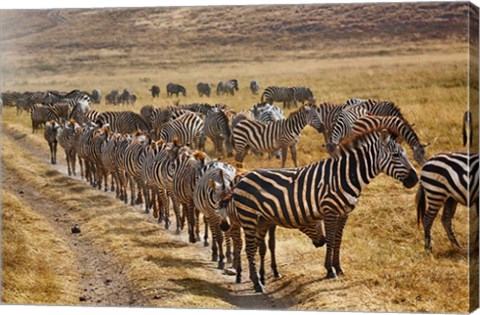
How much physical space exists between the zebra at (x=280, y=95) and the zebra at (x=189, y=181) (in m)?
1.02

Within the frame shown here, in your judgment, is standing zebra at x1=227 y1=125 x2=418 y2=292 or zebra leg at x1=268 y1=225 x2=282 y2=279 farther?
zebra leg at x1=268 y1=225 x2=282 y2=279

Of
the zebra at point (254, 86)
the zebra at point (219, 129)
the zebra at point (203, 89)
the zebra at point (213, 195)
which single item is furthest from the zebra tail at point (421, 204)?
the zebra at point (203, 89)

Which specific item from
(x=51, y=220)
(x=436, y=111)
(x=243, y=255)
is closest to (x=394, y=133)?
(x=436, y=111)

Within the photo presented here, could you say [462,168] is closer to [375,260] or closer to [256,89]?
[375,260]

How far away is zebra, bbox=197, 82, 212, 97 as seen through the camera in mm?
11789

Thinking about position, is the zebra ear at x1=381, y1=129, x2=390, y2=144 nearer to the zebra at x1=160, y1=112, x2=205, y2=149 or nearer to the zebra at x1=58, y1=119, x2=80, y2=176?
the zebra at x1=160, y1=112, x2=205, y2=149

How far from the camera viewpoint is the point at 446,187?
10.7 m

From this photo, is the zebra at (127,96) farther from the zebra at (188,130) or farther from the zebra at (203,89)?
the zebra at (203,89)

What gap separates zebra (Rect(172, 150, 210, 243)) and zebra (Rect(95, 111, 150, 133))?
2.43 feet

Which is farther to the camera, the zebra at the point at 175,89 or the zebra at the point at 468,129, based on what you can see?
the zebra at the point at 175,89

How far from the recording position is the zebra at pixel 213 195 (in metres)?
11.5

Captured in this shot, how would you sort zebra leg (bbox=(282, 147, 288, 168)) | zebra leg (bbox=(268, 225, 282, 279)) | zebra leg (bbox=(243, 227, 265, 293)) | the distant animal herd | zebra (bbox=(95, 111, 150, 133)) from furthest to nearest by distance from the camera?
zebra (bbox=(95, 111, 150, 133))
zebra leg (bbox=(282, 147, 288, 168))
zebra leg (bbox=(268, 225, 282, 279))
zebra leg (bbox=(243, 227, 265, 293))
the distant animal herd

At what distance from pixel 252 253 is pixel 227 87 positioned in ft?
6.52

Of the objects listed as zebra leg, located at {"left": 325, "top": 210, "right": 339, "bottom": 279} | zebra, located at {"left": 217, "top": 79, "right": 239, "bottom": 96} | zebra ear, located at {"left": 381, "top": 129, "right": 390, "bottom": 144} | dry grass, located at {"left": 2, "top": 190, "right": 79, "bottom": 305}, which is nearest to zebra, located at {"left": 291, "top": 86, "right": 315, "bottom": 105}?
→ zebra, located at {"left": 217, "top": 79, "right": 239, "bottom": 96}
